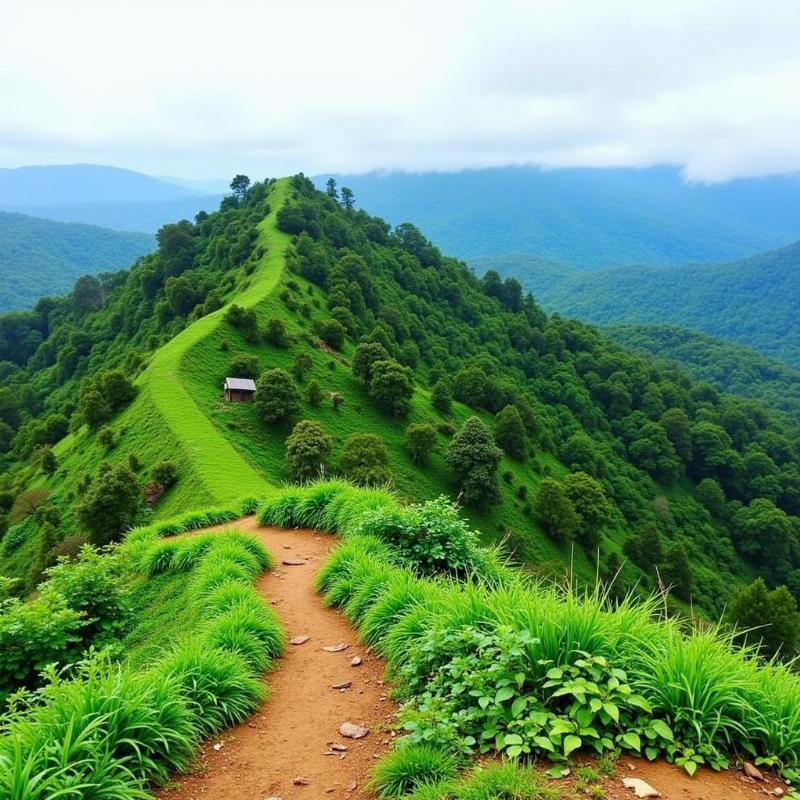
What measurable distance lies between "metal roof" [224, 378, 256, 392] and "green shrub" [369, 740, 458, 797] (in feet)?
170

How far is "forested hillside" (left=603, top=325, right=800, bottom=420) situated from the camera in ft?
500

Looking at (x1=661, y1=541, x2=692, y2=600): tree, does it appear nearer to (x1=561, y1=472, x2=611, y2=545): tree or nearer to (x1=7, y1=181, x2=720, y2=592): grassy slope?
(x1=7, y1=181, x2=720, y2=592): grassy slope

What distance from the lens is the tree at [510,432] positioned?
73312 millimetres

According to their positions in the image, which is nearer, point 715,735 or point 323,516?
point 715,735

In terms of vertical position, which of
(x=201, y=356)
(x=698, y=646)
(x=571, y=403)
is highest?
(x=698, y=646)

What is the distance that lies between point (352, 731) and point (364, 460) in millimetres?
40175

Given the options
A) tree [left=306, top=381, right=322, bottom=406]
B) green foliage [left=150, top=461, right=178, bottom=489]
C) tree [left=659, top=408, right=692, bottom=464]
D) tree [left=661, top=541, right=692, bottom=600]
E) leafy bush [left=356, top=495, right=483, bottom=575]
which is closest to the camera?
leafy bush [left=356, top=495, right=483, bottom=575]

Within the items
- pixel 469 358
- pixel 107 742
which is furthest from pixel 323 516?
pixel 469 358

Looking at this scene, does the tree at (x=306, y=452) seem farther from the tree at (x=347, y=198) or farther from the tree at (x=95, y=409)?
the tree at (x=347, y=198)

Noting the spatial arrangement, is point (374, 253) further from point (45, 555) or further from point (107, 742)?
point (107, 742)

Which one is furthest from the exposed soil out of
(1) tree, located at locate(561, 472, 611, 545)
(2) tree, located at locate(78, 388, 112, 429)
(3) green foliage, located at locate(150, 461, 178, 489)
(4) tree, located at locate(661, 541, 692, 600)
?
(4) tree, located at locate(661, 541, 692, 600)

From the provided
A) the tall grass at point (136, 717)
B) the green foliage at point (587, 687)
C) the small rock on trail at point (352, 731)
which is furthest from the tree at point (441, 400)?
the small rock on trail at point (352, 731)

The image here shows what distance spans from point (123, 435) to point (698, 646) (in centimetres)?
4999

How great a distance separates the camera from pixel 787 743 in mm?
4652
